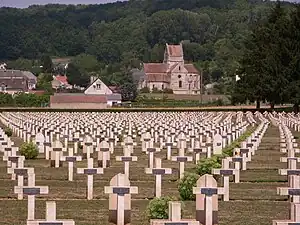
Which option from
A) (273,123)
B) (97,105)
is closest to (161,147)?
(273,123)

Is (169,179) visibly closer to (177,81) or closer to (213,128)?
(213,128)

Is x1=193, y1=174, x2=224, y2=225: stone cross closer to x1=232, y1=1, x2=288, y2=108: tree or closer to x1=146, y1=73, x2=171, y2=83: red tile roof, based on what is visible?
x1=232, y1=1, x2=288, y2=108: tree

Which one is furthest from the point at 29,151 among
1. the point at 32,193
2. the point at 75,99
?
the point at 75,99

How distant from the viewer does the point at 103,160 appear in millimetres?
25750

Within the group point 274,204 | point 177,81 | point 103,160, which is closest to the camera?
point 274,204

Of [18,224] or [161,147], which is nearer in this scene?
[18,224]

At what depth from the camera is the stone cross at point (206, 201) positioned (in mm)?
14133

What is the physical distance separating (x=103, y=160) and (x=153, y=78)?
557 feet

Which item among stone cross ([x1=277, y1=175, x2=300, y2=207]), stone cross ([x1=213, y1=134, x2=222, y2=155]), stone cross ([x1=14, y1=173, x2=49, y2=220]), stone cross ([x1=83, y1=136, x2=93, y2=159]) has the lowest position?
stone cross ([x1=83, y1=136, x2=93, y2=159])

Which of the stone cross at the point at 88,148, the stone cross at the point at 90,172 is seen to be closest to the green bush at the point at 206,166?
the stone cross at the point at 90,172

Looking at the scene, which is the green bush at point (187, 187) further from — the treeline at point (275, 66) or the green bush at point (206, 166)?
the treeline at point (275, 66)

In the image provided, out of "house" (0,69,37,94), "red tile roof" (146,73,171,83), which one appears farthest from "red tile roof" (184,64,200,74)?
"house" (0,69,37,94)

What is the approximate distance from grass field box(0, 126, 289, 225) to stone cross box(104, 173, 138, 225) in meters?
0.78

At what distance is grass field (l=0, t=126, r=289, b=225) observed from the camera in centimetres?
1662
